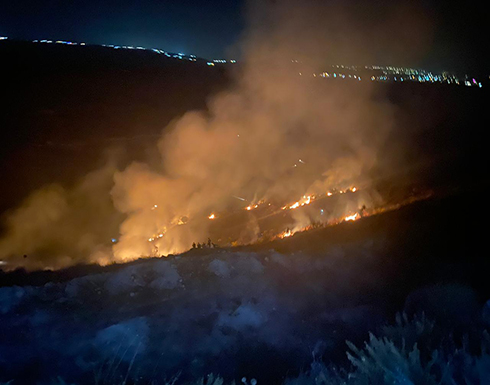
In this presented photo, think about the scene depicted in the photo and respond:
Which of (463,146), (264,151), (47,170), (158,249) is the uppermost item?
(463,146)

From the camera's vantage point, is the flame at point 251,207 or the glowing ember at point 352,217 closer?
the glowing ember at point 352,217

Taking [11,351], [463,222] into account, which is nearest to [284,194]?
[463,222]

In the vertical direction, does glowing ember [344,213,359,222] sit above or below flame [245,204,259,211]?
above

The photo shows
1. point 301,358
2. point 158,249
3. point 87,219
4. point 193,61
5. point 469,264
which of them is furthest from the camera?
point 193,61

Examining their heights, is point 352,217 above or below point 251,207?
above

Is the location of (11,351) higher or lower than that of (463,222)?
lower

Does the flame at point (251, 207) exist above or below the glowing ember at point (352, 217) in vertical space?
below

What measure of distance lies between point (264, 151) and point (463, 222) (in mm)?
5846

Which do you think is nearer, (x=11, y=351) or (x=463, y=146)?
(x=11, y=351)

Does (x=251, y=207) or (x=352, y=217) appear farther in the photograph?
(x=251, y=207)

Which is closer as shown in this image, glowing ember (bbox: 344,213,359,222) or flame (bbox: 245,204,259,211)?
glowing ember (bbox: 344,213,359,222)

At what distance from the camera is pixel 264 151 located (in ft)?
32.9

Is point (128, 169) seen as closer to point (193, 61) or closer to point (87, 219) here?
point (87, 219)

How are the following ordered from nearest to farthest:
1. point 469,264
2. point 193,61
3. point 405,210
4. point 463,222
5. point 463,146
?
1. point 469,264
2. point 463,222
3. point 405,210
4. point 463,146
5. point 193,61
